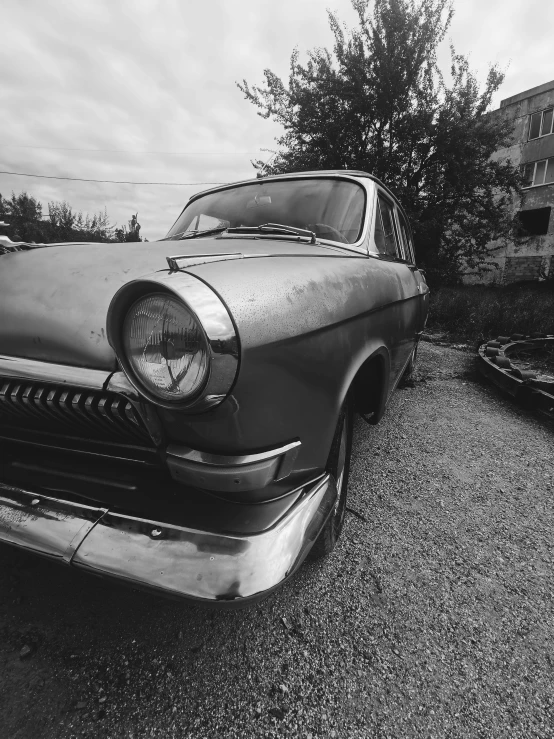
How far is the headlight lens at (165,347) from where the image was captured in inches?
37.3

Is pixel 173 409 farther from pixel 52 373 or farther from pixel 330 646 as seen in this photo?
pixel 330 646

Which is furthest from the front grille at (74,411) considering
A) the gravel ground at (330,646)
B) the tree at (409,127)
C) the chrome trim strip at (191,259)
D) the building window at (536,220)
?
the building window at (536,220)

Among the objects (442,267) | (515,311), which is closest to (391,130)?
(442,267)

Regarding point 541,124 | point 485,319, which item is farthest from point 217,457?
point 541,124

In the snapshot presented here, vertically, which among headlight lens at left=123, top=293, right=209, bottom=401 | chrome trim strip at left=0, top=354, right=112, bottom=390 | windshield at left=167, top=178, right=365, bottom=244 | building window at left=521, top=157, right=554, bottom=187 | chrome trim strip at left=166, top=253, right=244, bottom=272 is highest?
building window at left=521, top=157, right=554, bottom=187

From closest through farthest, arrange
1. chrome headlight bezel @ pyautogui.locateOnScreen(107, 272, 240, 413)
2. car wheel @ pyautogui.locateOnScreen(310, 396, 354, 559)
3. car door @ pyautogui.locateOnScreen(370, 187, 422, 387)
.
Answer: chrome headlight bezel @ pyautogui.locateOnScreen(107, 272, 240, 413) < car wheel @ pyautogui.locateOnScreen(310, 396, 354, 559) < car door @ pyautogui.locateOnScreen(370, 187, 422, 387)

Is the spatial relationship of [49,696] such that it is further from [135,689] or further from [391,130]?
[391,130]

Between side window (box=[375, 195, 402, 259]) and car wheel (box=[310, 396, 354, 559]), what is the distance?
1.12 metres

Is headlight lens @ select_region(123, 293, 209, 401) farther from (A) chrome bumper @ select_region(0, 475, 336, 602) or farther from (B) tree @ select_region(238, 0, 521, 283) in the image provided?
(B) tree @ select_region(238, 0, 521, 283)

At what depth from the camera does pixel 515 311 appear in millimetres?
7574

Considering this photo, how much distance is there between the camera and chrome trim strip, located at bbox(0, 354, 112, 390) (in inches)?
41.3

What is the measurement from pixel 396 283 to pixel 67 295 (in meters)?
1.67

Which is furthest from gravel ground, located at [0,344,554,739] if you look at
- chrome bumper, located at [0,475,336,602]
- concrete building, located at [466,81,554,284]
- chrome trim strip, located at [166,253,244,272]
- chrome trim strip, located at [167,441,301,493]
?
concrete building, located at [466,81,554,284]

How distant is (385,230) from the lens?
8.52 ft
